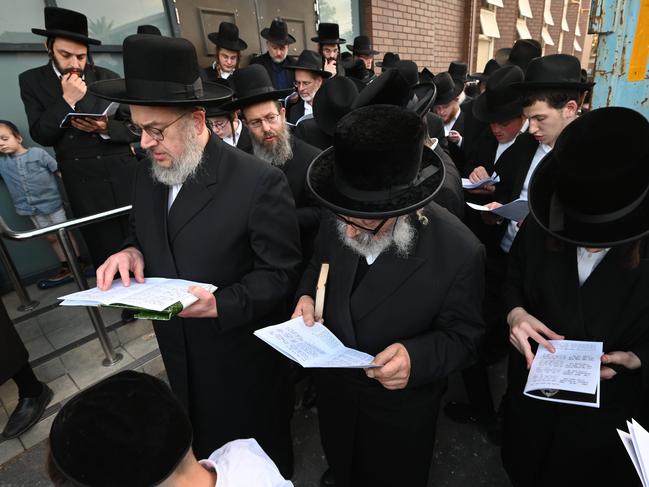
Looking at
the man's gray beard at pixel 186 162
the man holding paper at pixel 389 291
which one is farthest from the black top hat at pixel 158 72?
the man holding paper at pixel 389 291

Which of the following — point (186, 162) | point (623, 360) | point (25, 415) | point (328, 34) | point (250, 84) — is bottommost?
point (25, 415)

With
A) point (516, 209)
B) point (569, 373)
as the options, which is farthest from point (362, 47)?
point (569, 373)

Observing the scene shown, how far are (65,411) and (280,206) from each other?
50.1 inches

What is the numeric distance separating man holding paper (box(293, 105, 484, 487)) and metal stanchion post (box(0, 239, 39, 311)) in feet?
9.47

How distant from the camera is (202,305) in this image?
66.5 inches

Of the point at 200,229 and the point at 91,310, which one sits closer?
the point at 200,229

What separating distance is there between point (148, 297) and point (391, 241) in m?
1.01

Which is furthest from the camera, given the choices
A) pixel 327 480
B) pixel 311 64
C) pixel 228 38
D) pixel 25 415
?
pixel 228 38

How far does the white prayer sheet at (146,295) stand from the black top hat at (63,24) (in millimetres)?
2582

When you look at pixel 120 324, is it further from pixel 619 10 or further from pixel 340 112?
pixel 619 10

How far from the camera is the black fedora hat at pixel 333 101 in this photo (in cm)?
326

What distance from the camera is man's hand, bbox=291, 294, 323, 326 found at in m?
1.77

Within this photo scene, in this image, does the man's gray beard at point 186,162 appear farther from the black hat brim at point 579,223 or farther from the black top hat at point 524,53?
the black top hat at point 524,53

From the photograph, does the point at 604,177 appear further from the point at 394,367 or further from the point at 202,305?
the point at 202,305
